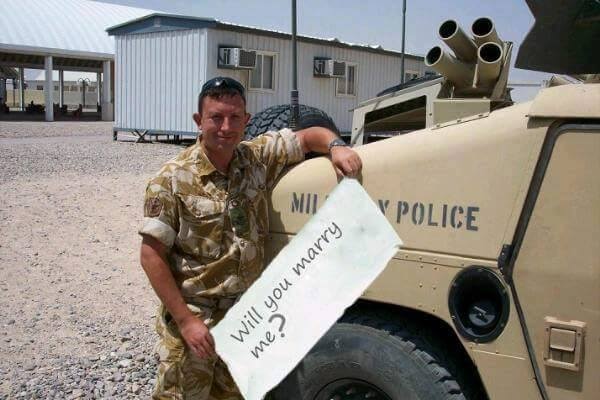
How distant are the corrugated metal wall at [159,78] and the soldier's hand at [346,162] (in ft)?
48.0

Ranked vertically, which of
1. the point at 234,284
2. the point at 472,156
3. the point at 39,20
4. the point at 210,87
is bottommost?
the point at 234,284

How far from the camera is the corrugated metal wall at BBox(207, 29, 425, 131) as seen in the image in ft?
56.0

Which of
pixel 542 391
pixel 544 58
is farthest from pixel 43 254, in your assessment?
pixel 542 391

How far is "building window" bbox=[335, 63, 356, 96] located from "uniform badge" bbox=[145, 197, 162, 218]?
58.6 feet

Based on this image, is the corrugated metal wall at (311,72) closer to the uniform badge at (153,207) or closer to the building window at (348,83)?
the building window at (348,83)

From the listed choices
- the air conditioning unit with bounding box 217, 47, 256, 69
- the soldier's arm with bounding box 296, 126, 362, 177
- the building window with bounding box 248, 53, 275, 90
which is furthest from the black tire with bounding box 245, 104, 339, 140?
the building window with bounding box 248, 53, 275, 90

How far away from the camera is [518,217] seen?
212 centimetres

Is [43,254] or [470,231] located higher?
[470,231]

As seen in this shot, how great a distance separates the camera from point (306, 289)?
238 cm

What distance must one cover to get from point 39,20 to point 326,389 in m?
33.2

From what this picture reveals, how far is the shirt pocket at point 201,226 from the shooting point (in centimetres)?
253

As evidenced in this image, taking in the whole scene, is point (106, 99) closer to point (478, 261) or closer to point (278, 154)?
point (278, 154)

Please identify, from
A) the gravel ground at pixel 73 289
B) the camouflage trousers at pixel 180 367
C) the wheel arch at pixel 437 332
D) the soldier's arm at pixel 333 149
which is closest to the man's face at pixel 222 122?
the soldier's arm at pixel 333 149

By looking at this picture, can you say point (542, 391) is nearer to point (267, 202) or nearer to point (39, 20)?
point (267, 202)
